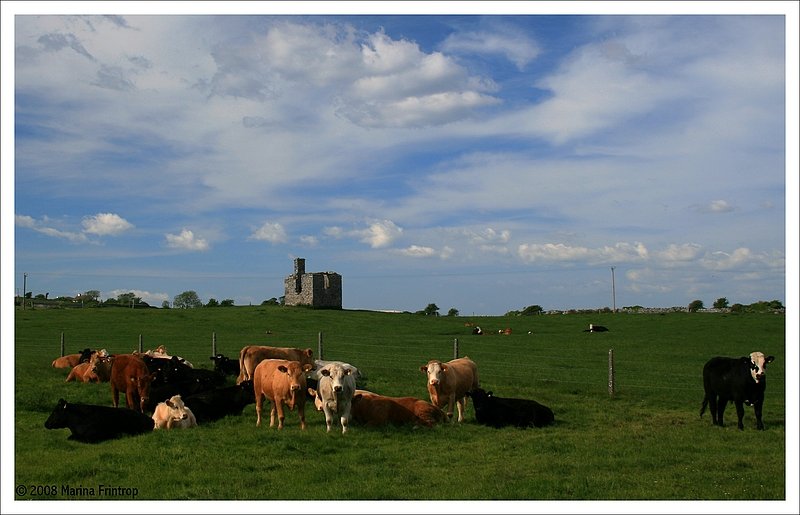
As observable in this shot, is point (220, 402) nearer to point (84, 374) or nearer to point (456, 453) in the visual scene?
point (456, 453)

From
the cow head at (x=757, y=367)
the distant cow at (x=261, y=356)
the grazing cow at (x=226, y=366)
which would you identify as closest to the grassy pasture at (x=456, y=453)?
the cow head at (x=757, y=367)

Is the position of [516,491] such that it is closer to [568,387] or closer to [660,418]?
[660,418]

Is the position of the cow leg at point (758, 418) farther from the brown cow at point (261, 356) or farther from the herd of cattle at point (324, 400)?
the brown cow at point (261, 356)

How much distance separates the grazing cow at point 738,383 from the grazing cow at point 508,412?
328 cm

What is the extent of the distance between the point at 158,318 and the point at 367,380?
40.2m


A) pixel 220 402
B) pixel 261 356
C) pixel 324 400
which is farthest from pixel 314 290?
pixel 324 400

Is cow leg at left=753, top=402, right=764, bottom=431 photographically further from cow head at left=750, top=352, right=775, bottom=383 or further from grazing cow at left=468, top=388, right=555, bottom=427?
grazing cow at left=468, top=388, right=555, bottom=427

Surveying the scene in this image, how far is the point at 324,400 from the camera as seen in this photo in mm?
13227

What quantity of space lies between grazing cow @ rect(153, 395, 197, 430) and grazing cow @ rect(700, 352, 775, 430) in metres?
9.98

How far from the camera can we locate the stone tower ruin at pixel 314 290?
89.8 metres

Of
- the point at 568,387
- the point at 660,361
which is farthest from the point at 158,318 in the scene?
the point at 568,387

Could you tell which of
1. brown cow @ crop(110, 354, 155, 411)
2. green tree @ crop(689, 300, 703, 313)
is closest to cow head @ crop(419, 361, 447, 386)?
brown cow @ crop(110, 354, 155, 411)

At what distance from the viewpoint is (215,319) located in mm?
56750

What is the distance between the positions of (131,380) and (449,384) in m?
6.51
